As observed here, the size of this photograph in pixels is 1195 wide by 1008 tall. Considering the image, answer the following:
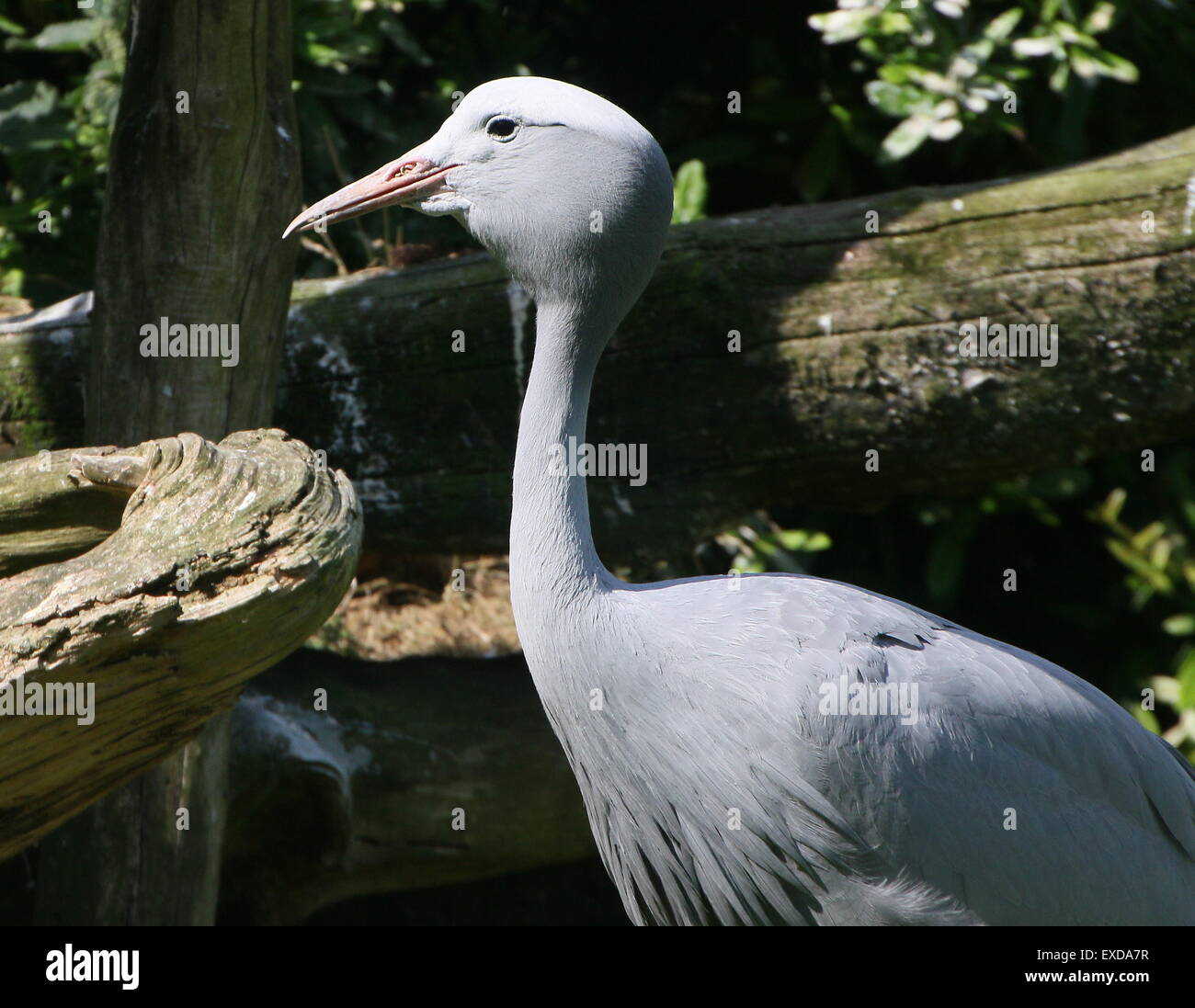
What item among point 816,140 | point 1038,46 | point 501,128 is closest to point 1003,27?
point 1038,46

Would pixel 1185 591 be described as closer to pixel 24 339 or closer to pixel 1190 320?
pixel 1190 320

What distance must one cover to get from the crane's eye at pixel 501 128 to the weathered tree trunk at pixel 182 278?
3.41ft

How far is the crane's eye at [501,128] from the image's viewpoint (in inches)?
95.5

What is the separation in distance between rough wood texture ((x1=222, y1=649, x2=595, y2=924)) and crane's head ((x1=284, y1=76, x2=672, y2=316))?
1.91m

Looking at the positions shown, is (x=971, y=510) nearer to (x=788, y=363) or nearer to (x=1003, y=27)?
(x=788, y=363)

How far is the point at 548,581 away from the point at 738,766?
→ 0.47 meters

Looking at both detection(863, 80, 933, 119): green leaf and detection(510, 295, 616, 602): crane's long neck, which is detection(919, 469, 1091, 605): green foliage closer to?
detection(863, 80, 933, 119): green leaf

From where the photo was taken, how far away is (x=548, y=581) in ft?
7.68

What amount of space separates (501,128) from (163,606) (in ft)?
3.48

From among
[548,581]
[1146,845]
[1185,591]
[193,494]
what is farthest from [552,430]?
[1185,591]

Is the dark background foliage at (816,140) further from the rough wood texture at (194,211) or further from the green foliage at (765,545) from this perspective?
the rough wood texture at (194,211)

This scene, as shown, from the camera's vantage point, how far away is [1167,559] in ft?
16.2
